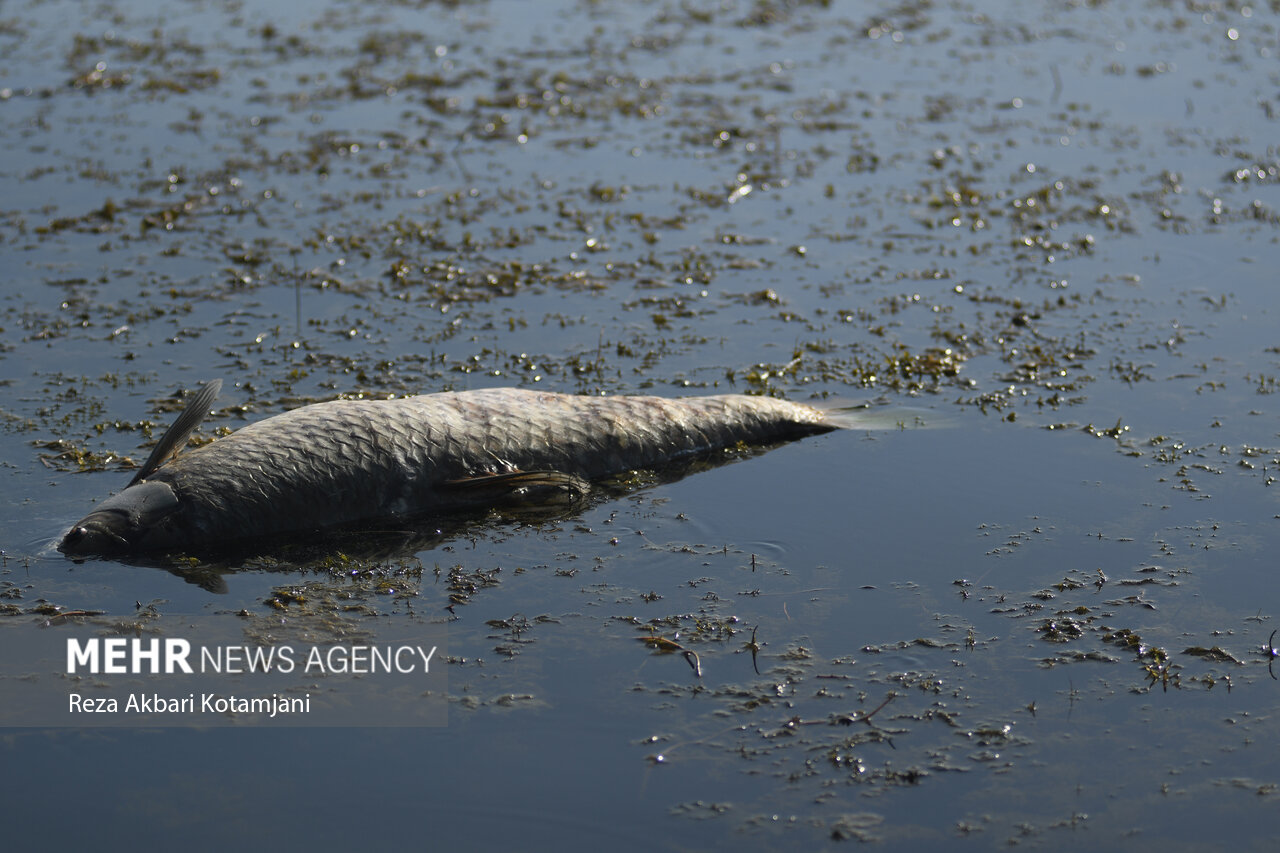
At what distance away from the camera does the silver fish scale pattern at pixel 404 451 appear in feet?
22.6

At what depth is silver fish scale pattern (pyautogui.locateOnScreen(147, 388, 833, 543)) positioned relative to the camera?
690 cm

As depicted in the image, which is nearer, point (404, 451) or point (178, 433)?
point (178, 433)

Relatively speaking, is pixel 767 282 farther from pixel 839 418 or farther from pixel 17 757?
pixel 17 757

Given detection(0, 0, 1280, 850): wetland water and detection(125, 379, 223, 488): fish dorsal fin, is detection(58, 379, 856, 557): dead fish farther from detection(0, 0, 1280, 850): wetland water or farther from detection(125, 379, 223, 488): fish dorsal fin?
detection(0, 0, 1280, 850): wetland water

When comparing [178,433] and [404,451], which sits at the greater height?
[178,433]

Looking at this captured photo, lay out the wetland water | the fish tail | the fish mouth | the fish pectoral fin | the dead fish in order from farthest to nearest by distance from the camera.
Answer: the fish tail, the fish pectoral fin, the dead fish, the fish mouth, the wetland water

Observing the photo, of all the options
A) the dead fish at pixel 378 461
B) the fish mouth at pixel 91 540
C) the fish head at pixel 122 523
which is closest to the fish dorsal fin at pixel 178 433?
the dead fish at pixel 378 461

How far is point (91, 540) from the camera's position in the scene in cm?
666

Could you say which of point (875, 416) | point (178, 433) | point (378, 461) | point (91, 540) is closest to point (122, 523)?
point (91, 540)

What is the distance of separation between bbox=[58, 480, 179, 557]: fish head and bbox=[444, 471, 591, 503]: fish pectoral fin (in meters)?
1.44

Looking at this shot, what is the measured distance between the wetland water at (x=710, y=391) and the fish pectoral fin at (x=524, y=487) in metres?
0.21

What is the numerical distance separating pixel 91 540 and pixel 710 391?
396 centimetres

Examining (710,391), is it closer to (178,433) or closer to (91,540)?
(178,433)

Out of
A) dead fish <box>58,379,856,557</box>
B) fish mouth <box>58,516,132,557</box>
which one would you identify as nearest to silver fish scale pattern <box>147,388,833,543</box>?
dead fish <box>58,379,856,557</box>
